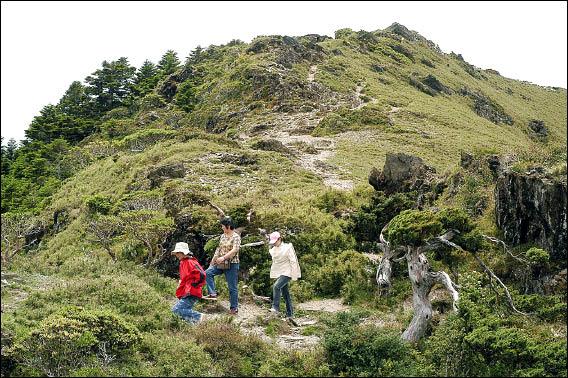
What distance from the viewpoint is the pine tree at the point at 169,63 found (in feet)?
258

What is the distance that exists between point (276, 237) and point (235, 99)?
156ft

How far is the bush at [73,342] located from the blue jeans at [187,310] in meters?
1.67

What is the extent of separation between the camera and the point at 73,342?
777 cm

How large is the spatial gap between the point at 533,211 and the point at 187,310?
7252 millimetres

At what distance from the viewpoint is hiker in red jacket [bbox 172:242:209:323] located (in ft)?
33.2

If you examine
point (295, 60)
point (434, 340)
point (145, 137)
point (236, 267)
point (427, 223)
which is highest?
point (295, 60)

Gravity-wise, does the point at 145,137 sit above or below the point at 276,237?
above

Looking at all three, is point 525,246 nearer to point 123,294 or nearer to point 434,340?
point 434,340

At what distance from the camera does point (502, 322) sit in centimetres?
846

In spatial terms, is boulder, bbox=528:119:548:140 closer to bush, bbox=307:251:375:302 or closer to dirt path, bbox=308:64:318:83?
dirt path, bbox=308:64:318:83

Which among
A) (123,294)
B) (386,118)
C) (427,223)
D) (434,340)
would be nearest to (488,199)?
(427,223)

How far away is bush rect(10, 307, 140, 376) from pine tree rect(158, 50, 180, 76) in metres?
73.0

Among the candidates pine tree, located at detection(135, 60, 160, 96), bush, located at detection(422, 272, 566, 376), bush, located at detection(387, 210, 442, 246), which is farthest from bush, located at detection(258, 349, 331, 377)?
pine tree, located at detection(135, 60, 160, 96)

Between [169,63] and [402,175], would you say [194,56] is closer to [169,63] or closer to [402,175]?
[169,63]
